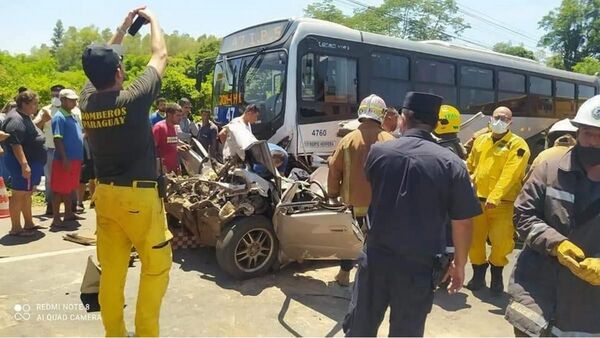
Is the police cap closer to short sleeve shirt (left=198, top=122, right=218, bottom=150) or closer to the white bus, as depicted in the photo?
the white bus

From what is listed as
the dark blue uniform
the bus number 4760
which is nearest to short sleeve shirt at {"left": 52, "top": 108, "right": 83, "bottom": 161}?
the bus number 4760

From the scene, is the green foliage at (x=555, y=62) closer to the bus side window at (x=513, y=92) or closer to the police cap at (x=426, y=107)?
the bus side window at (x=513, y=92)

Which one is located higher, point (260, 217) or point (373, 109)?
point (373, 109)

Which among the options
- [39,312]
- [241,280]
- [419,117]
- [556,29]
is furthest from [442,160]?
[556,29]

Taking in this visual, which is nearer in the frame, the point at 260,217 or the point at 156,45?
the point at 156,45

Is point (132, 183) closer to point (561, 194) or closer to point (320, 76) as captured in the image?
point (561, 194)

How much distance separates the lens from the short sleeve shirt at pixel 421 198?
2559mm

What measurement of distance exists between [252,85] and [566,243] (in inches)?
287

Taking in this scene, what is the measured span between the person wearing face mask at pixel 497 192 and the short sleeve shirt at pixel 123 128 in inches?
133

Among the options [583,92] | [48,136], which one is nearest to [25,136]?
[48,136]

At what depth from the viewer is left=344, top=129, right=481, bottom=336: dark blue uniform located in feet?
8.40

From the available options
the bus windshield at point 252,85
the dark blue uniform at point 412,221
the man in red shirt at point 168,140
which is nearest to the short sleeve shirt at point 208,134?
the bus windshield at point 252,85

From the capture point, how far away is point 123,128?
9.36ft

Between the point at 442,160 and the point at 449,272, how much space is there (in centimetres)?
64
